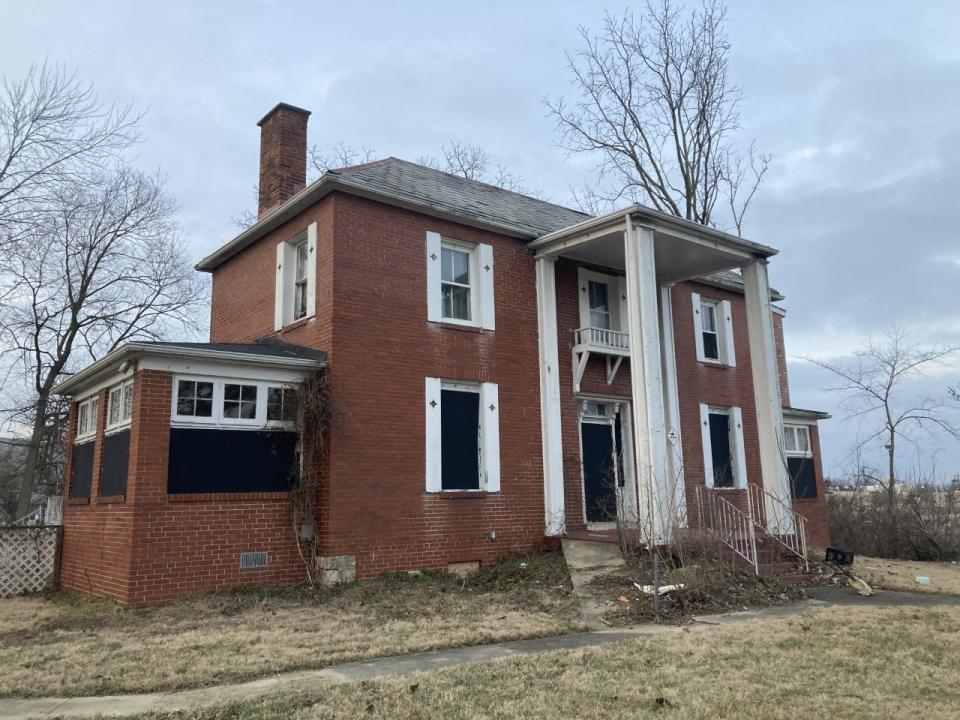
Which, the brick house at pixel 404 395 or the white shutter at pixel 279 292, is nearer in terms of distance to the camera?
the brick house at pixel 404 395

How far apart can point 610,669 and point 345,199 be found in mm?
8461

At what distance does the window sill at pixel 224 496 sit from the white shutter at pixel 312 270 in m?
2.95

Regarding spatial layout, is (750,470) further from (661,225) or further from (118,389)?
(118,389)

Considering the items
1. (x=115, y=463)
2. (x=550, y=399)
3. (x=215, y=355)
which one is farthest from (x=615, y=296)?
(x=115, y=463)

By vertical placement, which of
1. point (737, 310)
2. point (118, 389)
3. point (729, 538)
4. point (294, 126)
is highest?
point (294, 126)

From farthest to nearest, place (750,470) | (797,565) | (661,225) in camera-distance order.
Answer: (750,470), (661,225), (797,565)

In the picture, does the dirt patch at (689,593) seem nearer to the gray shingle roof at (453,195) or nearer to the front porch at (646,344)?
the front porch at (646,344)

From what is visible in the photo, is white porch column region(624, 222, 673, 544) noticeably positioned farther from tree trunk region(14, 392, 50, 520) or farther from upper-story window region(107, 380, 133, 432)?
tree trunk region(14, 392, 50, 520)

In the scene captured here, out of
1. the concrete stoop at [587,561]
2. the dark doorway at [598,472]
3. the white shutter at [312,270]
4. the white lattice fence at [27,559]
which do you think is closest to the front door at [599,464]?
the dark doorway at [598,472]

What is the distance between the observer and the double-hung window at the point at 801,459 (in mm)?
19219

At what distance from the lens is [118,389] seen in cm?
1176

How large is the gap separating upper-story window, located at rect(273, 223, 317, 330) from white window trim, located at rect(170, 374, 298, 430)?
7.19ft

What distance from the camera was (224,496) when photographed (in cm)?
1080

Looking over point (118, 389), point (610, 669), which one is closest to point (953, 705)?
point (610, 669)
